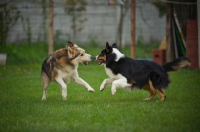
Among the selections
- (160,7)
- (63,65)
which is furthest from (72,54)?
(160,7)

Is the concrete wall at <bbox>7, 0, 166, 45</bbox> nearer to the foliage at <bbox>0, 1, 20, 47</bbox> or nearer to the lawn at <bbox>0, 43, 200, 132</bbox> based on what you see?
the foliage at <bbox>0, 1, 20, 47</bbox>

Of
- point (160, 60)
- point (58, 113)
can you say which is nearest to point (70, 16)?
point (160, 60)

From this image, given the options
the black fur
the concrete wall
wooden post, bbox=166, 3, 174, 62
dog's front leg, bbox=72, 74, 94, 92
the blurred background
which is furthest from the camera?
the concrete wall

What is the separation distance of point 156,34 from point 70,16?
3.85 m

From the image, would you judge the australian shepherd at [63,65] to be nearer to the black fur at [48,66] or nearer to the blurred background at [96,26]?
the black fur at [48,66]

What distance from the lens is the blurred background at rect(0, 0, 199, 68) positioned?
45.4 ft

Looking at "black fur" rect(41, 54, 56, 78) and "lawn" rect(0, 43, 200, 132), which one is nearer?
"lawn" rect(0, 43, 200, 132)

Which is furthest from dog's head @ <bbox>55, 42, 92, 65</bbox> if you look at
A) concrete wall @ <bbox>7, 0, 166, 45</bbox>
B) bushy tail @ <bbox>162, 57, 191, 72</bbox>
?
concrete wall @ <bbox>7, 0, 166, 45</bbox>

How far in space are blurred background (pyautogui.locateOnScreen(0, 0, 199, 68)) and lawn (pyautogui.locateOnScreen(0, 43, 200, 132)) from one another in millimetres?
3830

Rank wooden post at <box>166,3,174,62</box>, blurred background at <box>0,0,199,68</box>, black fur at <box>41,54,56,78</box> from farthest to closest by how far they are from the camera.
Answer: blurred background at <box>0,0,199,68</box> → wooden post at <box>166,3,174,62</box> → black fur at <box>41,54,56,78</box>

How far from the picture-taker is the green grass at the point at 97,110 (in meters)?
5.31

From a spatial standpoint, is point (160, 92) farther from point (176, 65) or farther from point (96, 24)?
point (96, 24)

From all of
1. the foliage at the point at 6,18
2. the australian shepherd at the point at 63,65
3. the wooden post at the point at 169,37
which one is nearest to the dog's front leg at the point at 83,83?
the australian shepherd at the point at 63,65

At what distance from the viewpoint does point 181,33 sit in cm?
1373
